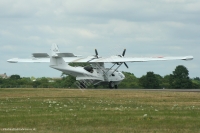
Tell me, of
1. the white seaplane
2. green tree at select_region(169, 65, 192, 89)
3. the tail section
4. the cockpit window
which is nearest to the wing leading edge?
the white seaplane

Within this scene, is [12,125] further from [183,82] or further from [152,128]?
[183,82]

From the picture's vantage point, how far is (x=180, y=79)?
4510 inches

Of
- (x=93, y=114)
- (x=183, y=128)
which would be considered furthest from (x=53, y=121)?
(x=183, y=128)

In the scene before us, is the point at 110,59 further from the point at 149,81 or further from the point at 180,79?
the point at 180,79

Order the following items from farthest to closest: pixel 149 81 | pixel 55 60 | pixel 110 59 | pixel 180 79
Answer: pixel 180 79
pixel 149 81
pixel 110 59
pixel 55 60

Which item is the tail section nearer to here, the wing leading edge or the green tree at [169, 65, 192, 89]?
the wing leading edge

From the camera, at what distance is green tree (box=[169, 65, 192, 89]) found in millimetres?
109375

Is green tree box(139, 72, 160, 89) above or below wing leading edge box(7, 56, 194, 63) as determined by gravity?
below

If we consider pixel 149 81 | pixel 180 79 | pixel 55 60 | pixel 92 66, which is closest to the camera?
pixel 55 60

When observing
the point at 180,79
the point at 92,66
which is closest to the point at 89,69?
the point at 92,66

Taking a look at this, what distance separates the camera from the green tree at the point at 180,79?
10938 centimetres

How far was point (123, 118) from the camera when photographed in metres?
23.8

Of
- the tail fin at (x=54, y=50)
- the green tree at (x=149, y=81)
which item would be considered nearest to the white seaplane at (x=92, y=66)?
the tail fin at (x=54, y=50)

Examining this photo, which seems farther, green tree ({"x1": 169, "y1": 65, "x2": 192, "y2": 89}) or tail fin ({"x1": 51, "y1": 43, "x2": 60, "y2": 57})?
green tree ({"x1": 169, "y1": 65, "x2": 192, "y2": 89})
